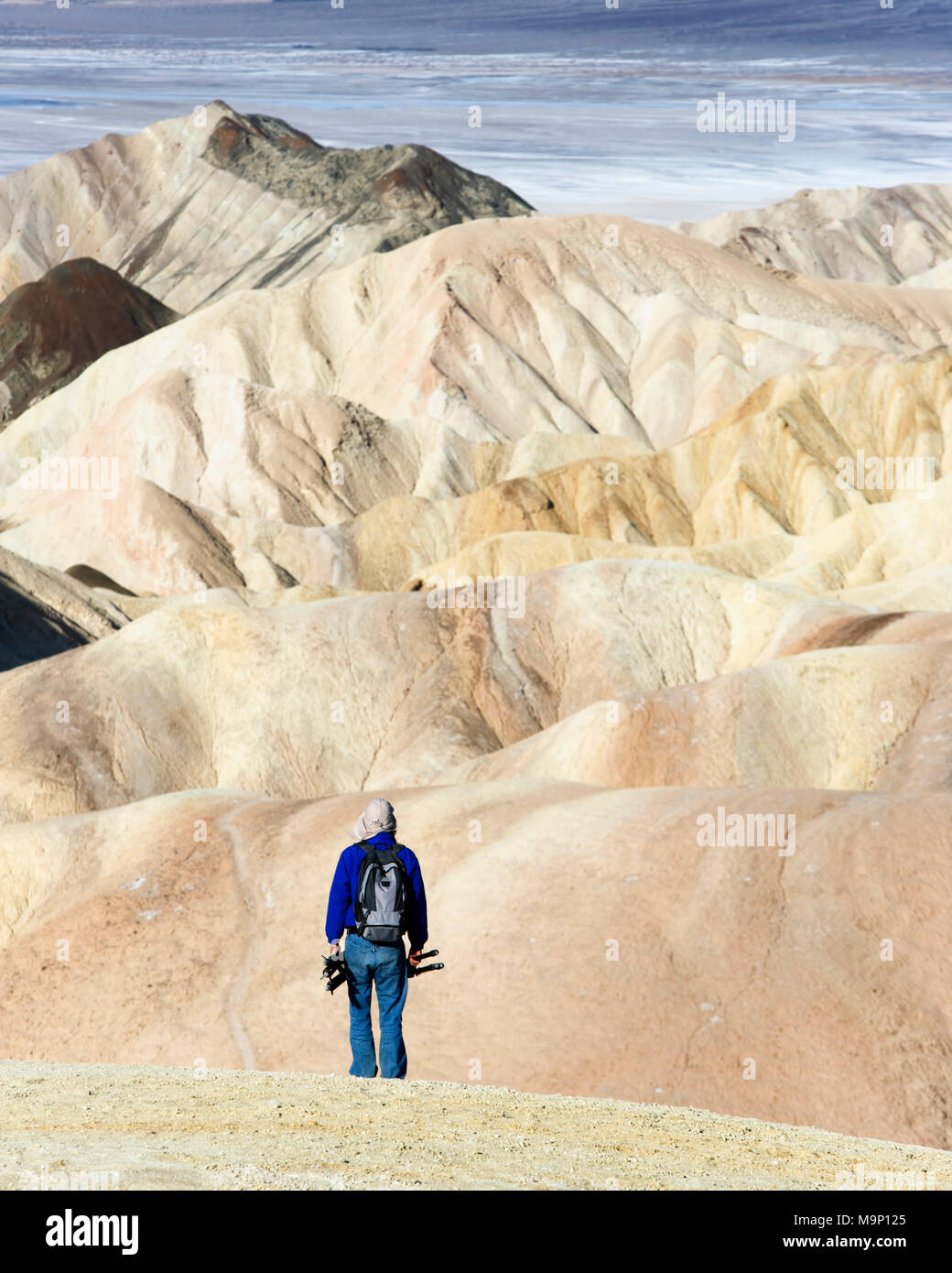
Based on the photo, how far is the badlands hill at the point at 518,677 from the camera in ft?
66.6

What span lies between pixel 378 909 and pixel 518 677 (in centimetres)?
3660

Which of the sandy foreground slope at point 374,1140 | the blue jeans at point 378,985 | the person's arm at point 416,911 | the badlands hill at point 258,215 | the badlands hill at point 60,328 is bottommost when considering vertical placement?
the sandy foreground slope at point 374,1140

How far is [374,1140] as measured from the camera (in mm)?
9727

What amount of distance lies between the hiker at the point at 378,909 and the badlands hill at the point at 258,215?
511 ft

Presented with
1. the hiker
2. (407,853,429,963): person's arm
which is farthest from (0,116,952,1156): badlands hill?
(407,853,429,963): person's arm

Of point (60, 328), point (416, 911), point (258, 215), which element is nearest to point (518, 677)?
point (416, 911)

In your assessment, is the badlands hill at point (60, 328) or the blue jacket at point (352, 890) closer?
the blue jacket at point (352, 890)

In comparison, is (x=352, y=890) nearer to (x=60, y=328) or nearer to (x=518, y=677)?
(x=518, y=677)

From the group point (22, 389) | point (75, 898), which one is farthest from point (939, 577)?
point (22, 389)

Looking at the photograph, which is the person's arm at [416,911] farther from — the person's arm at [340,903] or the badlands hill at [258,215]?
the badlands hill at [258,215]

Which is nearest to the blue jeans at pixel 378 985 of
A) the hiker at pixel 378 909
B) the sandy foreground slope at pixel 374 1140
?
the hiker at pixel 378 909

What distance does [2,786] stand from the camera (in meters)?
39.5

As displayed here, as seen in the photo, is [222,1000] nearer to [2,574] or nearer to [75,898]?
[75,898]
